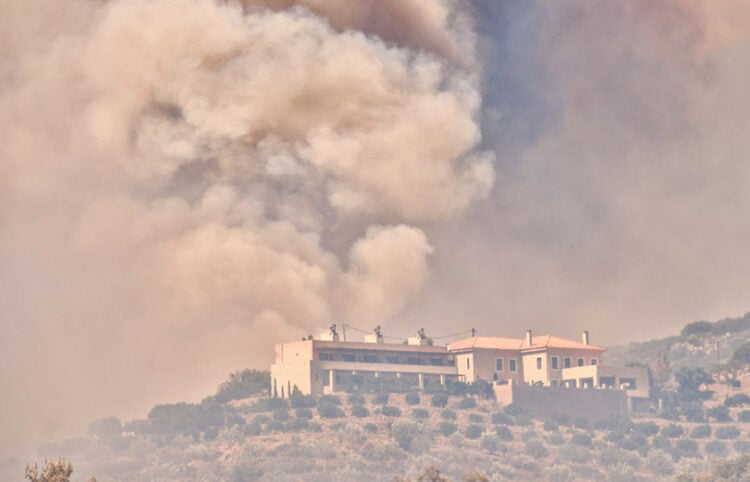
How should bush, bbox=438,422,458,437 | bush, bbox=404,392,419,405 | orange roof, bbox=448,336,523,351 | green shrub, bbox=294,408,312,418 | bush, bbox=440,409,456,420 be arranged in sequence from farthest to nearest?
orange roof, bbox=448,336,523,351, bush, bbox=404,392,419,405, bush, bbox=440,409,456,420, bush, bbox=438,422,458,437, green shrub, bbox=294,408,312,418

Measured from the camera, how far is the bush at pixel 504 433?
145125mm

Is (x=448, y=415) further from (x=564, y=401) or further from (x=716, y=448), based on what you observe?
(x=716, y=448)

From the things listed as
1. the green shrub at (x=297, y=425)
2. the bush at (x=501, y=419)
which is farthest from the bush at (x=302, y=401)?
the bush at (x=501, y=419)

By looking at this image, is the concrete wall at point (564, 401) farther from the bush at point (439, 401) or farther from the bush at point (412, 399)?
the bush at point (412, 399)

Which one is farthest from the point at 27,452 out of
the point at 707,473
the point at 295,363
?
the point at 707,473

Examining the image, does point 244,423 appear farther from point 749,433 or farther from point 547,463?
point 749,433

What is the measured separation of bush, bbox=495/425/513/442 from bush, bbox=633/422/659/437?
12.7 m

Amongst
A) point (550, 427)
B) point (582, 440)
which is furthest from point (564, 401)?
point (582, 440)

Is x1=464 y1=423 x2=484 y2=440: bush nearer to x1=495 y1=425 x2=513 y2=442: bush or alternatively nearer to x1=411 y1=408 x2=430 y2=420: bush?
x1=495 y1=425 x2=513 y2=442: bush

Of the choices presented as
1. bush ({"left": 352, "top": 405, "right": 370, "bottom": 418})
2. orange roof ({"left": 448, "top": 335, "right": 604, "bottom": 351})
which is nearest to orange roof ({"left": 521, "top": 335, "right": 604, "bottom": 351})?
orange roof ({"left": 448, "top": 335, "right": 604, "bottom": 351})

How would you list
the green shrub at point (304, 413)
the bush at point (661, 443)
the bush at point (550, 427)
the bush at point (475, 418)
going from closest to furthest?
the green shrub at point (304, 413) → the bush at point (661, 443) → the bush at point (550, 427) → the bush at point (475, 418)

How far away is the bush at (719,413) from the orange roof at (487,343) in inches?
794

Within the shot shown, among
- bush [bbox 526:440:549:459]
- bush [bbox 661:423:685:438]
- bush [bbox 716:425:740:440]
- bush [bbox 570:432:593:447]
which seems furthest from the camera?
bush [bbox 661:423:685:438]

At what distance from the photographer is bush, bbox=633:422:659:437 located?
488 feet
